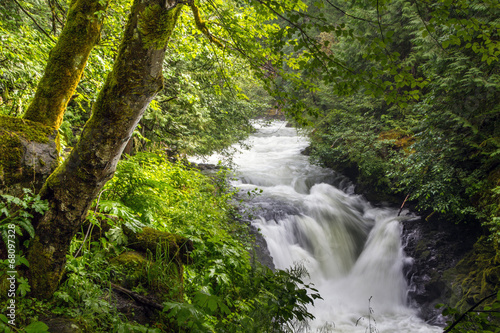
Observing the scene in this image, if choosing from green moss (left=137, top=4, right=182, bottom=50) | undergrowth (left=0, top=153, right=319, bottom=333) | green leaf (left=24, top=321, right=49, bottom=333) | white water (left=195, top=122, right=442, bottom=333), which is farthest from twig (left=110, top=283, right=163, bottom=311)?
white water (left=195, top=122, right=442, bottom=333)

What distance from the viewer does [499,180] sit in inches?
271

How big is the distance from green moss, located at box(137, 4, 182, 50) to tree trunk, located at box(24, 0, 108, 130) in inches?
37.5

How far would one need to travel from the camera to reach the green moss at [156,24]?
5.79ft

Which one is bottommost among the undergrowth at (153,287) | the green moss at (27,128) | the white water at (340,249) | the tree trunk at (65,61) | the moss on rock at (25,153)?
the white water at (340,249)

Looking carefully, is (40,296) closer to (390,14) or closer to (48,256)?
(48,256)

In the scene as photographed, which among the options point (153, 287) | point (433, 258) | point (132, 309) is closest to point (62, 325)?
point (132, 309)

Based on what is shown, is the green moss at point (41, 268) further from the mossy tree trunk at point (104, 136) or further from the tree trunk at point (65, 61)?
the tree trunk at point (65, 61)

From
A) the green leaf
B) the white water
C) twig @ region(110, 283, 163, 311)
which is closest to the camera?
the green leaf

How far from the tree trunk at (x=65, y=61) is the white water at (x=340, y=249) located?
230 inches

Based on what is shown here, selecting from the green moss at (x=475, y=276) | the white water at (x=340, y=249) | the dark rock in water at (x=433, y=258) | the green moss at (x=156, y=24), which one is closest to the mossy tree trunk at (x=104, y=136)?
the green moss at (x=156, y=24)

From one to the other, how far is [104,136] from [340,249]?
9.05m

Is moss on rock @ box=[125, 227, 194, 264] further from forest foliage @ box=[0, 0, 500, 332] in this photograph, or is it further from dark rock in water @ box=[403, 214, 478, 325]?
dark rock in water @ box=[403, 214, 478, 325]

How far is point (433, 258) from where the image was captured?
8242 millimetres

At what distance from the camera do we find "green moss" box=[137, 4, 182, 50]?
176 cm
